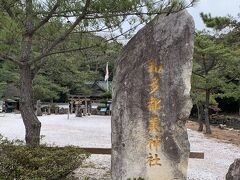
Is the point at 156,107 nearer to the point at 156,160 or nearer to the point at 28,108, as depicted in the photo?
the point at 156,160

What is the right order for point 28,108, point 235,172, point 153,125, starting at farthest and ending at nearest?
1. point 28,108
2. point 153,125
3. point 235,172

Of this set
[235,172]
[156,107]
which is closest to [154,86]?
[156,107]

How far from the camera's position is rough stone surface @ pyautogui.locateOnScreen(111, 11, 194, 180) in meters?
4.81

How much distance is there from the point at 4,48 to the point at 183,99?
2823 mm

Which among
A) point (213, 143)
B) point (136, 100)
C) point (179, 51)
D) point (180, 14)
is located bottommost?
point (213, 143)

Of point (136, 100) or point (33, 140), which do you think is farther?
point (33, 140)

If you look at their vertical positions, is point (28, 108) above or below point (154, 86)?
below

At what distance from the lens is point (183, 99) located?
4.83 meters

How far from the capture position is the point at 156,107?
4.85 metres

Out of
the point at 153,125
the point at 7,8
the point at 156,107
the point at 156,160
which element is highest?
the point at 7,8

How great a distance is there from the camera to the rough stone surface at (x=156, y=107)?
481cm

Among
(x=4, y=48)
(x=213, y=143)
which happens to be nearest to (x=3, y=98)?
(x=213, y=143)

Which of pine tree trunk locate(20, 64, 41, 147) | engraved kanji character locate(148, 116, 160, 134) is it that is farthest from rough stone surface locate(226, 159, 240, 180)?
pine tree trunk locate(20, 64, 41, 147)

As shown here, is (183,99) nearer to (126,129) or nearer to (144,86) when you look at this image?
(144,86)
